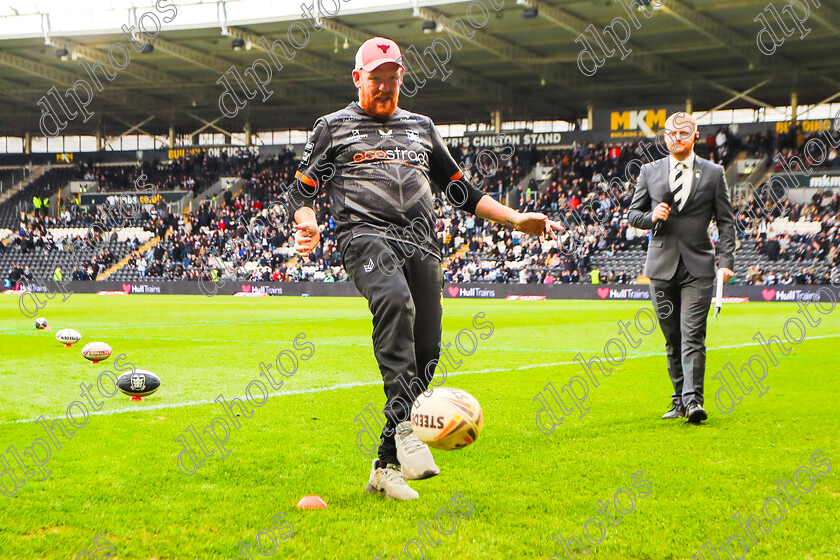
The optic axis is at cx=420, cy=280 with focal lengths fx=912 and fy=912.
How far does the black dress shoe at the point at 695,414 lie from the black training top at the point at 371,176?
2.85 m

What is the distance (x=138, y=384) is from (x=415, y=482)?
11.6 ft

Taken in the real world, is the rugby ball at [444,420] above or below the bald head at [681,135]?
below

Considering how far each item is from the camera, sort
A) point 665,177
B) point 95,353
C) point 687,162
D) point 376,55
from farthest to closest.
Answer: point 95,353 → point 665,177 → point 687,162 → point 376,55

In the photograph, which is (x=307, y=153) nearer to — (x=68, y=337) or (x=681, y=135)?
(x=681, y=135)

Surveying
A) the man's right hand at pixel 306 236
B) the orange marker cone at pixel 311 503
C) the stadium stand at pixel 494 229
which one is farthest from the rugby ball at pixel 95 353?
the stadium stand at pixel 494 229

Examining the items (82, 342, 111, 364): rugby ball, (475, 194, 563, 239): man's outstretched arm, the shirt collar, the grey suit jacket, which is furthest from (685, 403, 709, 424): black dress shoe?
(82, 342, 111, 364): rugby ball

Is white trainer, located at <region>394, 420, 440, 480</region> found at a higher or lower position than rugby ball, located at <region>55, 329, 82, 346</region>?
higher

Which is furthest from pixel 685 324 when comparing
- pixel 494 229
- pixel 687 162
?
pixel 494 229

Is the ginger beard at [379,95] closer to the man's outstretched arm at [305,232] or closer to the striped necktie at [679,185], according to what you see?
the man's outstretched arm at [305,232]

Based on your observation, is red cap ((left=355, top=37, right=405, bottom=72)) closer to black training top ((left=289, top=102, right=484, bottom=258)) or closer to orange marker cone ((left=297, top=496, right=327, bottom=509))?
black training top ((left=289, top=102, right=484, bottom=258))

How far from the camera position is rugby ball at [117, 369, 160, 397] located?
755 centimetres

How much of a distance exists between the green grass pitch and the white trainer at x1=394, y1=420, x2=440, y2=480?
0.16 m

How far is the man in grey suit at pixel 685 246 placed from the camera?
22.8ft

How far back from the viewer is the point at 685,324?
699 centimetres
